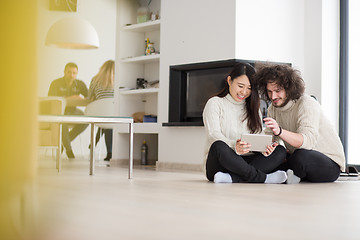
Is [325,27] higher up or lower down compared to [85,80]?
higher up

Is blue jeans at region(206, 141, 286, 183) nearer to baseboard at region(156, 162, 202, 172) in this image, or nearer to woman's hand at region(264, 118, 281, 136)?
woman's hand at region(264, 118, 281, 136)

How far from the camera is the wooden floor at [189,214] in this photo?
12.1 inches

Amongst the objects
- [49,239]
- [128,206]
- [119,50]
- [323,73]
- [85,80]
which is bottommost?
[128,206]

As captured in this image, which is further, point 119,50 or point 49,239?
point 119,50

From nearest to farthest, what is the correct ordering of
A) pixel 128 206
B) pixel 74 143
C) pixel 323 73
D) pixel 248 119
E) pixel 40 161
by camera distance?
pixel 40 161 < pixel 74 143 < pixel 128 206 < pixel 248 119 < pixel 323 73

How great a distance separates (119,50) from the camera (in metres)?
5.66

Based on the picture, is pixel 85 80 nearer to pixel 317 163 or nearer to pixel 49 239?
pixel 49 239

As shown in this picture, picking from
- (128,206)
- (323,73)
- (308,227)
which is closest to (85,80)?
(308,227)

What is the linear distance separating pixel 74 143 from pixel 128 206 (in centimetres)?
119

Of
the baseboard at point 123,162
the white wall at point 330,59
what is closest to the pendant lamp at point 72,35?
the white wall at point 330,59

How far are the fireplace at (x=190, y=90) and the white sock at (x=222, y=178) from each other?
77.6 inches

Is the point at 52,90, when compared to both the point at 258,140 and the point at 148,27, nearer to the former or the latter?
the point at 258,140

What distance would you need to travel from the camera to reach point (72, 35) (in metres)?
0.28

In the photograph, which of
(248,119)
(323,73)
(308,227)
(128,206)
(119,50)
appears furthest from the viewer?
(119,50)
